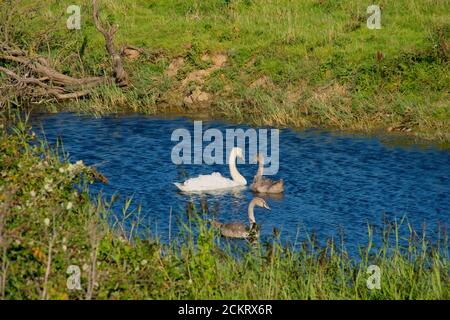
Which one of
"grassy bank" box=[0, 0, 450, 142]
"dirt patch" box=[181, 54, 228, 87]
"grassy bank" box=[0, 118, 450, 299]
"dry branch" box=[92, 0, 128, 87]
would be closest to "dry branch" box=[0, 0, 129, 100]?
"dry branch" box=[92, 0, 128, 87]

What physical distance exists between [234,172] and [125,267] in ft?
27.4

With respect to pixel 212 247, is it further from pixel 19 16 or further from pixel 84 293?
pixel 19 16

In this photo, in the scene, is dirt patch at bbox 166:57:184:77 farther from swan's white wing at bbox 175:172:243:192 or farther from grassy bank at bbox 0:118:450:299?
grassy bank at bbox 0:118:450:299

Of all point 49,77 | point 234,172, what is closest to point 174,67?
point 49,77

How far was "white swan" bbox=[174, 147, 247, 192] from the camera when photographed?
1780cm

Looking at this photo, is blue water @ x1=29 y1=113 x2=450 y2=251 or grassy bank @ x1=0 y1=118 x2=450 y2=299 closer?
grassy bank @ x1=0 y1=118 x2=450 y2=299

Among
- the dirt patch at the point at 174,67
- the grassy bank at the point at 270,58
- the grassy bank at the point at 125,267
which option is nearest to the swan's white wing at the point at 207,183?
the grassy bank at the point at 270,58

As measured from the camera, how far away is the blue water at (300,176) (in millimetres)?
16266

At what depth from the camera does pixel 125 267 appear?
35.1 feet

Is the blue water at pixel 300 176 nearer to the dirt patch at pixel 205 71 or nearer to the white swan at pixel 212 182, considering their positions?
the white swan at pixel 212 182

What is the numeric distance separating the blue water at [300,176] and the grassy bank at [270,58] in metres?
0.86

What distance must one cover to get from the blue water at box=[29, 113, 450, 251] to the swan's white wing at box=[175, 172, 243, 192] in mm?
169
